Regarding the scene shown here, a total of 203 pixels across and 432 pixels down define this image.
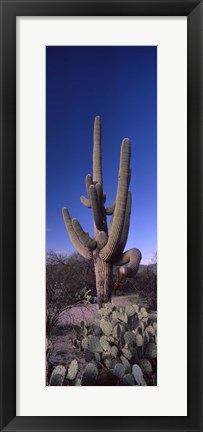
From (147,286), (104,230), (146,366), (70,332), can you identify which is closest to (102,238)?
(104,230)

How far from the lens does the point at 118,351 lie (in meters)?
1.33

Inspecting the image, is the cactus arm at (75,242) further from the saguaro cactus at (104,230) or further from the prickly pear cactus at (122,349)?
the prickly pear cactus at (122,349)

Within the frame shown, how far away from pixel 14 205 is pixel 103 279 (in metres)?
0.41

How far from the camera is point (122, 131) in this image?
1.35 m

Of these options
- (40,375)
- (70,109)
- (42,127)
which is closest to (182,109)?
(70,109)

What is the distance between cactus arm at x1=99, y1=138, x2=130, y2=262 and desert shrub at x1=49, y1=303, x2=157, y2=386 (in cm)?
23

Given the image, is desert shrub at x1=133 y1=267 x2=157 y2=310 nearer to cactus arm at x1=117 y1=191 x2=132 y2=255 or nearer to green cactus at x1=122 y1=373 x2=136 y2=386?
cactus arm at x1=117 y1=191 x2=132 y2=255

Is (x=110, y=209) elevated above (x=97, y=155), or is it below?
below

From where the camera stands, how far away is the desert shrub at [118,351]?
1.33 metres

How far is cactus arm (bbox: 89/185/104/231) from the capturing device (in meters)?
1.33

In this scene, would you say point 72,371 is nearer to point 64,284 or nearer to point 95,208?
point 64,284

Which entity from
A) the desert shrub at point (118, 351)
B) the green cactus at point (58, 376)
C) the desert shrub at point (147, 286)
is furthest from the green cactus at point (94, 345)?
the desert shrub at point (147, 286)

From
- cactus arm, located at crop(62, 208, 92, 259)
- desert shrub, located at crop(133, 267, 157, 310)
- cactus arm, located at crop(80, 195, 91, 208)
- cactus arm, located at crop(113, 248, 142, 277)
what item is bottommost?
desert shrub, located at crop(133, 267, 157, 310)

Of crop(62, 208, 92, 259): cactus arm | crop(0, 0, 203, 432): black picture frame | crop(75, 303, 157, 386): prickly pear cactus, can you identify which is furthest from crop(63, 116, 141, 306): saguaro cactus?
crop(0, 0, 203, 432): black picture frame
